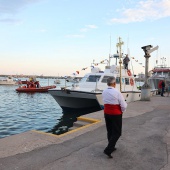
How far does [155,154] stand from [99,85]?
11.7 meters

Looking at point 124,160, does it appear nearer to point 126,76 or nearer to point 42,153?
point 42,153

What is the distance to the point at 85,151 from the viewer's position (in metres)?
5.09

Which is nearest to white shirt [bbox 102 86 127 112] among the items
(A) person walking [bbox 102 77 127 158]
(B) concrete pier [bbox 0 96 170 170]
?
(A) person walking [bbox 102 77 127 158]

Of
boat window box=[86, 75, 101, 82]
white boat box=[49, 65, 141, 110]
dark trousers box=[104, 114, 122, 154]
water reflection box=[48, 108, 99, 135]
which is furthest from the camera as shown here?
boat window box=[86, 75, 101, 82]

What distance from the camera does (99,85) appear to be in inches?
653

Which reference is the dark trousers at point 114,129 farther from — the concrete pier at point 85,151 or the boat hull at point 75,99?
the boat hull at point 75,99

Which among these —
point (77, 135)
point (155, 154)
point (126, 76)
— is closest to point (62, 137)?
point (77, 135)

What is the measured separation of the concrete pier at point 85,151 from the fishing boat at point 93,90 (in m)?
7.77

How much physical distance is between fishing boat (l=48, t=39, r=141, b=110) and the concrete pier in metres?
7.77

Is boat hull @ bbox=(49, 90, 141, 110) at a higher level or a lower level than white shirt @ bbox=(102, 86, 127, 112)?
lower

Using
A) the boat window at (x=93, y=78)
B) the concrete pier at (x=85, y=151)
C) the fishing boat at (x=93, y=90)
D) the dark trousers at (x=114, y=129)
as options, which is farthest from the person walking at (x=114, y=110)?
the boat window at (x=93, y=78)

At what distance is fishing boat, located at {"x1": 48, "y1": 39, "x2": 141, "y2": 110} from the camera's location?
48.8ft

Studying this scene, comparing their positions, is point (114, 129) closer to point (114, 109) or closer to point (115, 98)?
point (114, 109)

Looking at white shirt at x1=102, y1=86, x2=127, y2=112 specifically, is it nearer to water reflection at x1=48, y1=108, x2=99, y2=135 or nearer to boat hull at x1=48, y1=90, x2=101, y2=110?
water reflection at x1=48, y1=108, x2=99, y2=135
